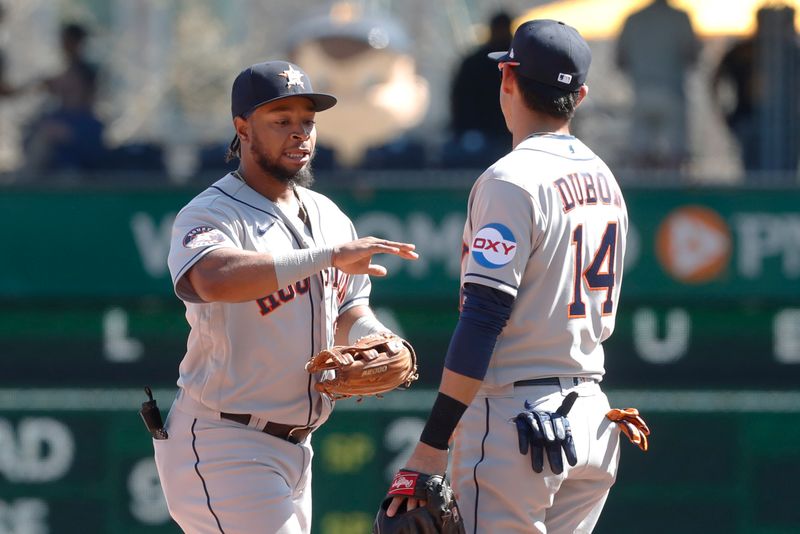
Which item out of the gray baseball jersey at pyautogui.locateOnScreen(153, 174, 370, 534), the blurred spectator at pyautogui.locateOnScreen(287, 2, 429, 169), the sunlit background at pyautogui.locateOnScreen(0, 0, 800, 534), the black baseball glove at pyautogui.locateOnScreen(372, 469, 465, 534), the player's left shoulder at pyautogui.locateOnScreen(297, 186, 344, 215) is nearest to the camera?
the black baseball glove at pyautogui.locateOnScreen(372, 469, 465, 534)

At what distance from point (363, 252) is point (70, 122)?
4771 mm

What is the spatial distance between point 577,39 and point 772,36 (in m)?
4.69

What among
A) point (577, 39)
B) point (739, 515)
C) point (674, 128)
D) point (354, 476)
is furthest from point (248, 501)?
point (674, 128)

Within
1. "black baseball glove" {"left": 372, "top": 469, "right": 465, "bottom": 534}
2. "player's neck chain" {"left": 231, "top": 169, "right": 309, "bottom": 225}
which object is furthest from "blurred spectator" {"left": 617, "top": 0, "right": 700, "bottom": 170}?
"black baseball glove" {"left": 372, "top": 469, "right": 465, "bottom": 534}

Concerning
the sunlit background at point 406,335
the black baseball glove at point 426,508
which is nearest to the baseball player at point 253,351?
the black baseball glove at point 426,508

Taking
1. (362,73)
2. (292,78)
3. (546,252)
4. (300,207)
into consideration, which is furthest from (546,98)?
(362,73)

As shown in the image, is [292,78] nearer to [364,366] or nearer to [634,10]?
[364,366]

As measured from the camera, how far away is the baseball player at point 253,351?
3.63m

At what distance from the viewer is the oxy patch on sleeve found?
11.6ft

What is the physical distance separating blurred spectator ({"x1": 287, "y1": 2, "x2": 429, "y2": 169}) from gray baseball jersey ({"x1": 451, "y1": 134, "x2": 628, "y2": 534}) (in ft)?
17.2

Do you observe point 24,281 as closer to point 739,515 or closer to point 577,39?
point 739,515

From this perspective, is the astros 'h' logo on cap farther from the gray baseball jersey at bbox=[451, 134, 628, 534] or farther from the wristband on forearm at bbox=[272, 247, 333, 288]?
the gray baseball jersey at bbox=[451, 134, 628, 534]

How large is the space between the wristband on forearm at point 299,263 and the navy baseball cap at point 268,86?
0.45 meters

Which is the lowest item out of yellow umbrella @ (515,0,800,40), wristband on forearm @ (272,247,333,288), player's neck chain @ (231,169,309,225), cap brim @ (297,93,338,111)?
wristband on forearm @ (272,247,333,288)
